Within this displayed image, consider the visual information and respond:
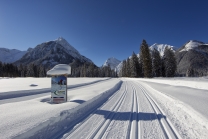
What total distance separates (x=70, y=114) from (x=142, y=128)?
10.1 feet

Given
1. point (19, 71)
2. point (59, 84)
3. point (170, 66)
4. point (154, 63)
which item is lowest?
point (59, 84)

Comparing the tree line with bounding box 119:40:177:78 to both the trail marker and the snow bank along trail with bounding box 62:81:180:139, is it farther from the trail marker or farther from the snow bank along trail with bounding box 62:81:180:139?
the snow bank along trail with bounding box 62:81:180:139

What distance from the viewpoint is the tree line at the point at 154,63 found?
138ft

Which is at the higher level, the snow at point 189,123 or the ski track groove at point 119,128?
the snow at point 189,123

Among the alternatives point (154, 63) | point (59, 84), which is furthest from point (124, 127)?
point (154, 63)

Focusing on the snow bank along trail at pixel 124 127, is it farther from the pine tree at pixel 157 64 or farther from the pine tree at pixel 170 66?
the pine tree at pixel 157 64

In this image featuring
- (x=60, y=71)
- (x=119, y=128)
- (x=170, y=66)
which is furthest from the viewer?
(x=170, y=66)

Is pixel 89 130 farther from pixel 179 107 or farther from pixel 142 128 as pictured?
pixel 179 107

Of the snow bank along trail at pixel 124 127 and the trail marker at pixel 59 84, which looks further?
the trail marker at pixel 59 84

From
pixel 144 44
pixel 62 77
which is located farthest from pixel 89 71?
pixel 62 77

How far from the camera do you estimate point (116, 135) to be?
12.0 ft

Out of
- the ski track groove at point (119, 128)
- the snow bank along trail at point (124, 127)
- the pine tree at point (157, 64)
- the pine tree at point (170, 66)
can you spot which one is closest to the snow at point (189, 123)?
the snow bank along trail at point (124, 127)

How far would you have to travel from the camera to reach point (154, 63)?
48.8 m

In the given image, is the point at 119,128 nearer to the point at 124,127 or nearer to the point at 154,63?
the point at 124,127
